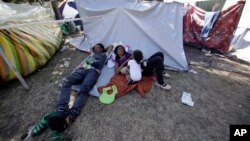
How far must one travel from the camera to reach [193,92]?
3.04m

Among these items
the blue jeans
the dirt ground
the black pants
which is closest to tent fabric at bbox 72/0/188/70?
the dirt ground

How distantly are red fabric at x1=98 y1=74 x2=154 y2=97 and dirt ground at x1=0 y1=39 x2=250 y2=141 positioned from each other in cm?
9

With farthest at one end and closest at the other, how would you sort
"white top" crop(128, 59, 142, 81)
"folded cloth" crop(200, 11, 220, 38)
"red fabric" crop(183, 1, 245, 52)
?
"folded cloth" crop(200, 11, 220, 38) → "red fabric" crop(183, 1, 245, 52) → "white top" crop(128, 59, 142, 81)

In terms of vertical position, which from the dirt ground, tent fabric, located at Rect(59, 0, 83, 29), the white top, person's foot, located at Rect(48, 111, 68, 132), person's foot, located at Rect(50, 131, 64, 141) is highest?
tent fabric, located at Rect(59, 0, 83, 29)

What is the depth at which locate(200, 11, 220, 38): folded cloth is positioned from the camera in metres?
4.93

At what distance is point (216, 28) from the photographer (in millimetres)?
4953

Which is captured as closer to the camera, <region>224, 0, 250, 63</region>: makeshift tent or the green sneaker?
Result: the green sneaker

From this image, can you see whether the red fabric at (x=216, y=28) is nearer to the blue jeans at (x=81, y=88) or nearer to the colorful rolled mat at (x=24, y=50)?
the blue jeans at (x=81, y=88)

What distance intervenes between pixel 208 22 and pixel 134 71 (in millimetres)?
3468

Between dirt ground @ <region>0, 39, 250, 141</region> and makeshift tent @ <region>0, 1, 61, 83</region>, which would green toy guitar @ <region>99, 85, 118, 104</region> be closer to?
dirt ground @ <region>0, 39, 250, 141</region>

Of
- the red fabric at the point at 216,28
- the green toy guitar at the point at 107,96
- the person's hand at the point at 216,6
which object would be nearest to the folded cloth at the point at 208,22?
the red fabric at the point at 216,28

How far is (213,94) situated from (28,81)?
340 cm

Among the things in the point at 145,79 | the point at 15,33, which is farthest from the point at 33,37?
the point at 145,79

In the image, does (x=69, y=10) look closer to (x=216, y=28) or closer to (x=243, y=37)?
(x=216, y=28)
